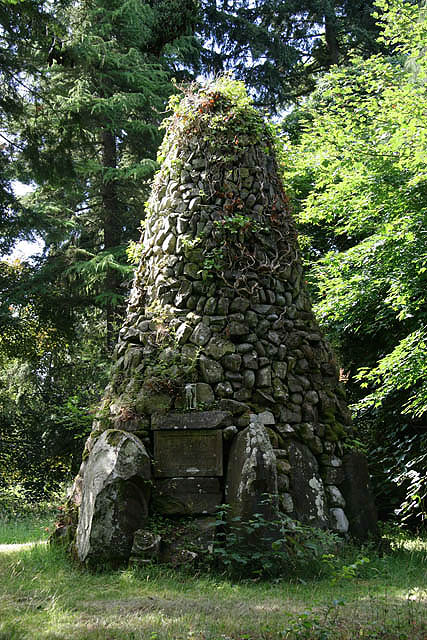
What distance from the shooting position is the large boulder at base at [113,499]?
485 cm

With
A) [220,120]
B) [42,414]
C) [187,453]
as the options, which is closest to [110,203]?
[42,414]

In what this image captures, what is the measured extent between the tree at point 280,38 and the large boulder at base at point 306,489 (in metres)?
13.0

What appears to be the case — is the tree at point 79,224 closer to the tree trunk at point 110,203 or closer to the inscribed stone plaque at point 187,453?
the tree trunk at point 110,203

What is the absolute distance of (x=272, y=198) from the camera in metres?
6.78

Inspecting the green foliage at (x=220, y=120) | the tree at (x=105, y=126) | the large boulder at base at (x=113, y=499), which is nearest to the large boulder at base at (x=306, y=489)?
the large boulder at base at (x=113, y=499)

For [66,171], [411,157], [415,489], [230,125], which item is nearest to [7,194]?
[66,171]

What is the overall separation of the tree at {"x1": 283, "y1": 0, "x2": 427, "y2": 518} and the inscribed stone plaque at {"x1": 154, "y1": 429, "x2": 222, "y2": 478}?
252cm

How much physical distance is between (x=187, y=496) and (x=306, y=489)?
1212 mm

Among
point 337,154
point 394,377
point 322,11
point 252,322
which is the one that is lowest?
point 394,377

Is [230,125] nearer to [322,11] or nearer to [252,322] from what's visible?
[252,322]

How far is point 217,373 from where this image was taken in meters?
5.70

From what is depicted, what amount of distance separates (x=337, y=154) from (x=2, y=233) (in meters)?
6.83

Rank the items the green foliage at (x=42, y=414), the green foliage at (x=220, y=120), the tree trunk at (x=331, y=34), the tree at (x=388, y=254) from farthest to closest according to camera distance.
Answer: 1. the tree trunk at (x=331, y=34)
2. the green foliage at (x=42, y=414)
3. the tree at (x=388, y=254)
4. the green foliage at (x=220, y=120)

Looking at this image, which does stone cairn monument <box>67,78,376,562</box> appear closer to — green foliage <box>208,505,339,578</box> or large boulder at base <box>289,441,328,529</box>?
large boulder at base <box>289,441,328,529</box>
